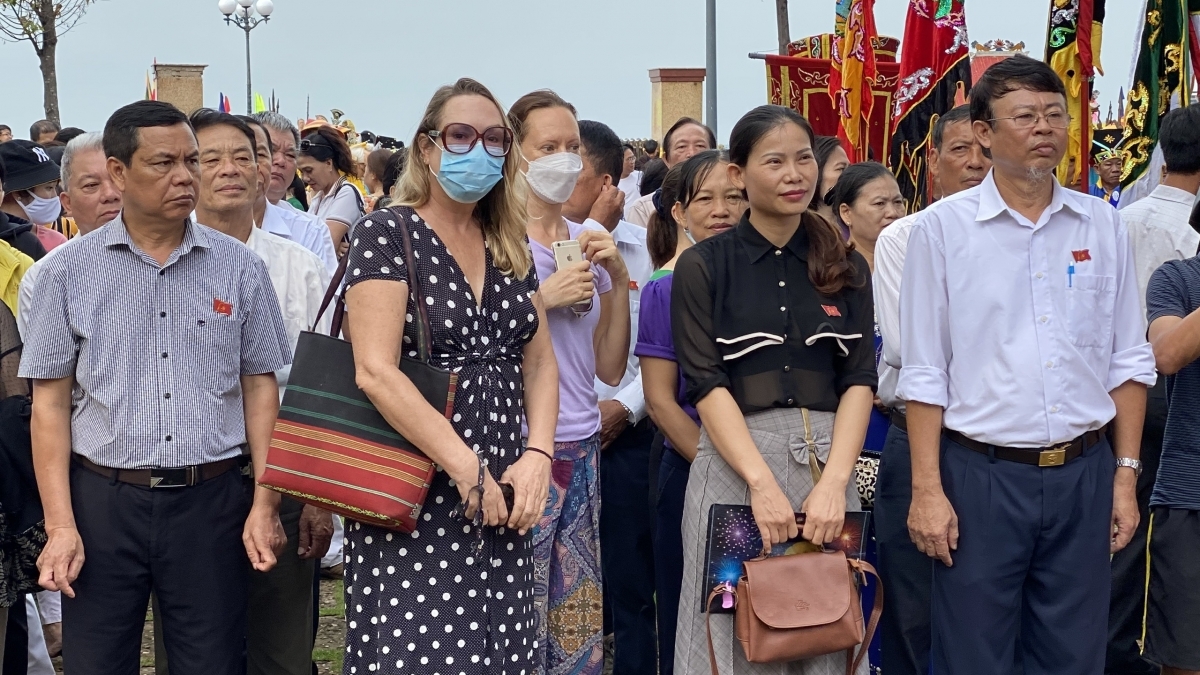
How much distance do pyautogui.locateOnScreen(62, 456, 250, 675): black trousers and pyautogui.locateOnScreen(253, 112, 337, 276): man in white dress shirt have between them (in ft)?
4.51

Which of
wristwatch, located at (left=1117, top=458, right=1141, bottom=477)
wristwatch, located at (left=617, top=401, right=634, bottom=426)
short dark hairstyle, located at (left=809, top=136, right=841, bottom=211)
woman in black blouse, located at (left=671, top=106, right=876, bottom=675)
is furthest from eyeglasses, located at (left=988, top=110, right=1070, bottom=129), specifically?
short dark hairstyle, located at (left=809, top=136, right=841, bottom=211)

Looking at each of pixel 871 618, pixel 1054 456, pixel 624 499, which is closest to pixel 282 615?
pixel 624 499

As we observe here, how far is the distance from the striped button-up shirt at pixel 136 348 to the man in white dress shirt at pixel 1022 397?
2038 mm

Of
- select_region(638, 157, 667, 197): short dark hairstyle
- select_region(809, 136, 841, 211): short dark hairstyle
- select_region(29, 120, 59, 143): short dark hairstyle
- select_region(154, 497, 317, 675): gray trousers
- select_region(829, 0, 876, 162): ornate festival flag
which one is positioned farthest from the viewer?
select_region(29, 120, 59, 143): short dark hairstyle

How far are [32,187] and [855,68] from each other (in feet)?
17.7

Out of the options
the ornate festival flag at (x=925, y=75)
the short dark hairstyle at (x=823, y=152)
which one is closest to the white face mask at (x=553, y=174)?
the short dark hairstyle at (x=823, y=152)

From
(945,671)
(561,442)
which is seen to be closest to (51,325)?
(561,442)

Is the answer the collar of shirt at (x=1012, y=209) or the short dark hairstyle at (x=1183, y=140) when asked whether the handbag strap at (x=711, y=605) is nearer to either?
the collar of shirt at (x=1012, y=209)

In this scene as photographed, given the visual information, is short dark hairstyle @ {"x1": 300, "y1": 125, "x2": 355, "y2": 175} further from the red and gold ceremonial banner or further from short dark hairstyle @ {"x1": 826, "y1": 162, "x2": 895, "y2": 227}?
short dark hairstyle @ {"x1": 826, "y1": 162, "x2": 895, "y2": 227}

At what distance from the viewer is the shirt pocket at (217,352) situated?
3650 millimetres

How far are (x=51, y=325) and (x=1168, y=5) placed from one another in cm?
549

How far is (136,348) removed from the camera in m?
3.56

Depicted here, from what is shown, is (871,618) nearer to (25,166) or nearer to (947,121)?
(947,121)

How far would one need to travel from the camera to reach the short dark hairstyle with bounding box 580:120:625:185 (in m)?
5.04
